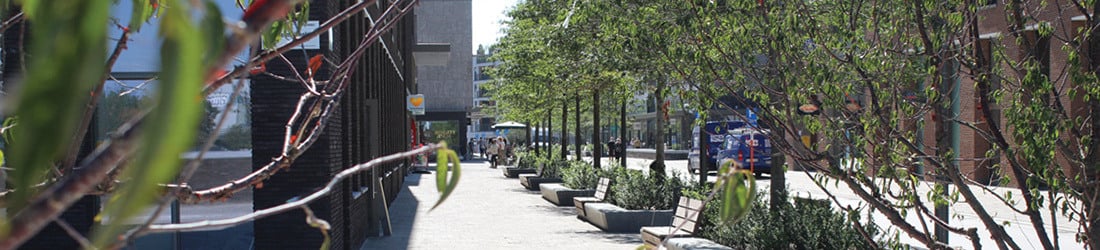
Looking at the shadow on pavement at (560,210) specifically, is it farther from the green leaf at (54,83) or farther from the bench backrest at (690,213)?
the green leaf at (54,83)

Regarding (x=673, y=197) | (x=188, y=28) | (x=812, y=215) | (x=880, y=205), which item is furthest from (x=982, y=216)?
(x=673, y=197)

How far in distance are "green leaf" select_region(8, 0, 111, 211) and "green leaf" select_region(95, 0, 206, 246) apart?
5 cm

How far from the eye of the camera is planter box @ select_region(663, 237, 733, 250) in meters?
10.0

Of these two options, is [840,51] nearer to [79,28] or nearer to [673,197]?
[79,28]

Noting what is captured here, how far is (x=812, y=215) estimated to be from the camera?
32.5 ft

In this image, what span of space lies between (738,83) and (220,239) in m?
6.01

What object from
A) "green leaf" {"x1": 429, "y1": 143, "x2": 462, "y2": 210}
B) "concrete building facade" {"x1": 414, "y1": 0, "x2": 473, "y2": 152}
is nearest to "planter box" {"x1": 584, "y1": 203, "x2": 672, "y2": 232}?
"green leaf" {"x1": 429, "y1": 143, "x2": 462, "y2": 210}

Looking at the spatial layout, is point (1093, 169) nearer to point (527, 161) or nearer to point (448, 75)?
point (527, 161)

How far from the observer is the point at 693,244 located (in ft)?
33.7

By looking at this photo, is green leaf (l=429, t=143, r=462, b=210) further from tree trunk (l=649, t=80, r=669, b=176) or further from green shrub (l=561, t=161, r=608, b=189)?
green shrub (l=561, t=161, r=608, b=189)

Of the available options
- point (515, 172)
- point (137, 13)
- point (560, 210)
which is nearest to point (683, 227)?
point (560, 210)

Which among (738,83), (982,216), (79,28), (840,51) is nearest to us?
(79,28)

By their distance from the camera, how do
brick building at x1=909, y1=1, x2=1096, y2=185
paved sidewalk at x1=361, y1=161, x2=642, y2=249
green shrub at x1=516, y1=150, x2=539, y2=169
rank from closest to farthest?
brick building at x1=909, y1=1, x2=1096, y2=185 < paved sidewalk at x1=361, y1=161, x2=642, y2=249 < green shrub at x1=516, y1=150, x2=539, y2=169

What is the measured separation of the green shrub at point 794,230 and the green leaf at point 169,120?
27.0 ft
